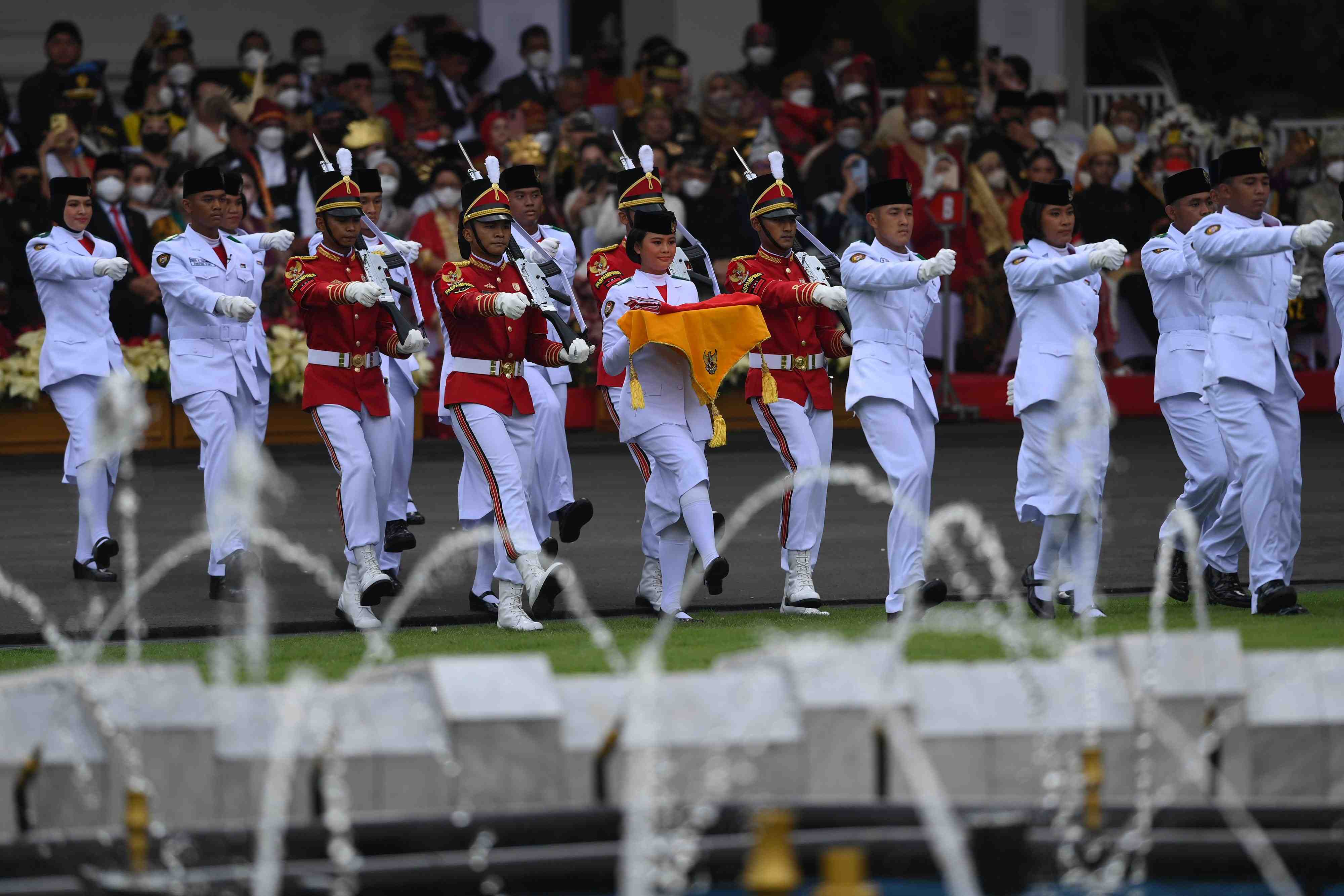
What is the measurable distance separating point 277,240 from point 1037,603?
13.4 feet

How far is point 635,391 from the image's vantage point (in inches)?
352

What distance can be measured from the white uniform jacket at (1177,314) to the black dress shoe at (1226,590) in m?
0.81

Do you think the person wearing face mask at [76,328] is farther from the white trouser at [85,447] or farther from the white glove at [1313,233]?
the white glove at [1313,233]

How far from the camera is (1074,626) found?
27.9 feet

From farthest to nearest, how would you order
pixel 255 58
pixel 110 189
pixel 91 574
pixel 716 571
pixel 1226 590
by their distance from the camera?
pixel 255 58
pixel 110 189
pixel 91 574
pixel 1226 590
pixel 716 571

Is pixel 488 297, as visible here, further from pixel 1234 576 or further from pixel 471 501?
pixel 1234 576

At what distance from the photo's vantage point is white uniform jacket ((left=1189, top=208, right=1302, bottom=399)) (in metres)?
8.91

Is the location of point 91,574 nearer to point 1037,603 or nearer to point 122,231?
point 1037,603

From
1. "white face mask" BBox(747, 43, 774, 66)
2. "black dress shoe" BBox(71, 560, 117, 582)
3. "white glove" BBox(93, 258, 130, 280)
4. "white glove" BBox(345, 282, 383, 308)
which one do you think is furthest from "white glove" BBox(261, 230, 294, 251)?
"white face mask" BBox(747, 43, 774, 66)

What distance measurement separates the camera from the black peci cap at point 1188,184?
31.8ft

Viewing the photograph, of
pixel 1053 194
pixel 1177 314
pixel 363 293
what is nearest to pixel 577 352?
pixel 363 293

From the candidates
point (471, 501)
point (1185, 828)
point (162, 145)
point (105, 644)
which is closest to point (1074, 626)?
point (471, 501)

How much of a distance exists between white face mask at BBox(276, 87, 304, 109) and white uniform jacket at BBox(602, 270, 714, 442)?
891 cm

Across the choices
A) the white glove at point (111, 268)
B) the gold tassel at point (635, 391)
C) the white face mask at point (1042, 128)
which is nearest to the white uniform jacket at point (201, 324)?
the white glove at point (111, 268)
